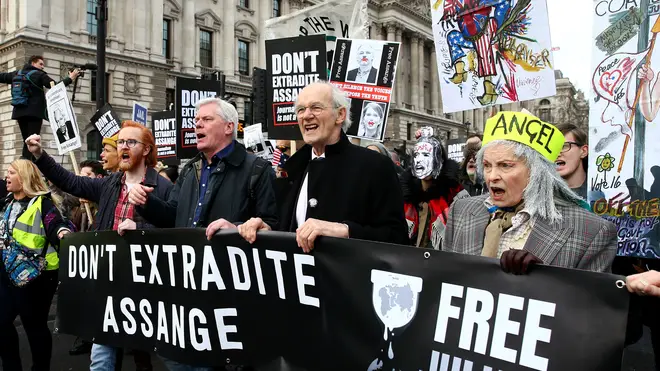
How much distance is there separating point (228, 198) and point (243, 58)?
40875mm

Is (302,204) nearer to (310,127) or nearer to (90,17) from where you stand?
(310,127)

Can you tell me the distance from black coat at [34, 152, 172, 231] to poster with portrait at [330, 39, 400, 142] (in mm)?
2764

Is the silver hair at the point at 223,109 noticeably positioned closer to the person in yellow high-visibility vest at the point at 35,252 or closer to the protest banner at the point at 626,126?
the person in yellow high-visibility vest at the point at 35,252

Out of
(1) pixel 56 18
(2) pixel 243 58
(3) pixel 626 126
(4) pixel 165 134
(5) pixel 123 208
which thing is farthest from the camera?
(2) pixel 243 58

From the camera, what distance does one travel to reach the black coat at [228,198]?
3465mm

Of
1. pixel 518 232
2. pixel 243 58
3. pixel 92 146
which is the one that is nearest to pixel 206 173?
pixel 518 232

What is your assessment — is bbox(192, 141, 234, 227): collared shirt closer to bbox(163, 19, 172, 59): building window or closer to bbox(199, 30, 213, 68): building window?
bbox(163, 19, 172, 59): building window

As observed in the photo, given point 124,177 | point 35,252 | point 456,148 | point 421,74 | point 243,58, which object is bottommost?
point 35,252

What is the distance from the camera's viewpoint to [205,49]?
4038cm

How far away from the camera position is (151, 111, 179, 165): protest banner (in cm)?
992

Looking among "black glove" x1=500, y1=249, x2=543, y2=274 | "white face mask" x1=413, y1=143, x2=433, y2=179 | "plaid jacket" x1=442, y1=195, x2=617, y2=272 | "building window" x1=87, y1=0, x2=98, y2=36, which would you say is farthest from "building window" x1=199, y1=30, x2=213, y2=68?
"black glove" x1=500, y1=249, x2=543, y2=274

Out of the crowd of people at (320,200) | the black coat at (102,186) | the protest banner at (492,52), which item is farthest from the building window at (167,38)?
the black coat at (102,186)

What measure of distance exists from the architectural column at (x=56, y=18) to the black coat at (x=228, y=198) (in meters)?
31.2

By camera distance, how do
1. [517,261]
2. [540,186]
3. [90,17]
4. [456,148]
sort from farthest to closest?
1. [90,17]
2. [456,148]
3. [540,186]
4. [517,261]
